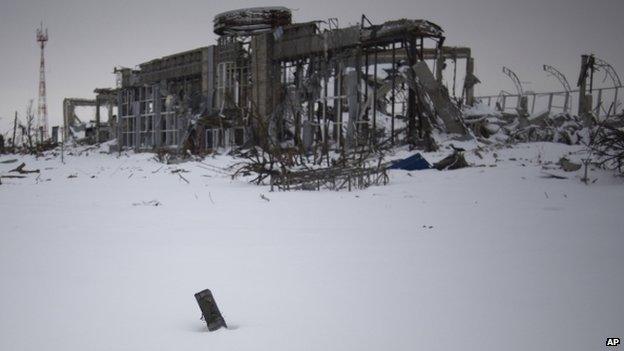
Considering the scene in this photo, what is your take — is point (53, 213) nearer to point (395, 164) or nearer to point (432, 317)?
point (432, 317)

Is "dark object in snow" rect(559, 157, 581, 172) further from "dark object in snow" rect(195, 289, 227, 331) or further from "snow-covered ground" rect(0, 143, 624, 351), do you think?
"dark object in snow" rect(195, 289, 227, 331)

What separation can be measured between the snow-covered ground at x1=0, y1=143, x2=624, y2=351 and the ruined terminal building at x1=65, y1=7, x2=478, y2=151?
271 inches

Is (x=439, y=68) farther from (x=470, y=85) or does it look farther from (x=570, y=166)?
(x=570, y=166)

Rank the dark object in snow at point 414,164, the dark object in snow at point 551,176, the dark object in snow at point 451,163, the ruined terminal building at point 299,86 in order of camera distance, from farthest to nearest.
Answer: the ruined terminal building at point 299,86, the dark object in snow at point 414,164, the dark object in snow at point 451,163, the dark object in snow at point 551,176

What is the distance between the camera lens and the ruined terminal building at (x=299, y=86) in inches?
643

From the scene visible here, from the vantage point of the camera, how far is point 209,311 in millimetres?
2129

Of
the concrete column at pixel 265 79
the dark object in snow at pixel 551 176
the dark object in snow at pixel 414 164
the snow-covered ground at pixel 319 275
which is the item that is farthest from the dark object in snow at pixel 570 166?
the concrete column at pixel 265 79

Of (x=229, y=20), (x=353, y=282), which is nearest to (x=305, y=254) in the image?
(x=353, y=282)

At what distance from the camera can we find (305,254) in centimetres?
353

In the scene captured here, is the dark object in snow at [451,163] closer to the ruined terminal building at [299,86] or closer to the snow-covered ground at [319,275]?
the ruined terminal building at [299,86]

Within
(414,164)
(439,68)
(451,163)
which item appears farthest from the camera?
(439,68)

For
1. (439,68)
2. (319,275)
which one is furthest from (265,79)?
(319,275)

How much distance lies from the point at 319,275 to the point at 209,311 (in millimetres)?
984

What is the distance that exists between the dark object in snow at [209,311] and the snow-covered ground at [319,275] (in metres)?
0.05
